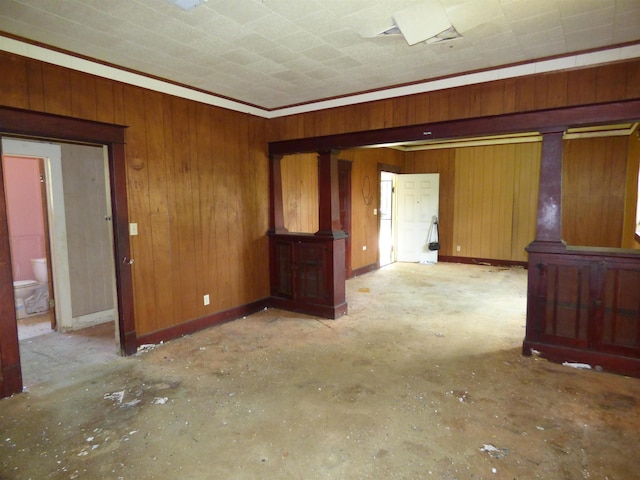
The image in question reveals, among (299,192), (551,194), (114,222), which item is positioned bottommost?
(114,222)

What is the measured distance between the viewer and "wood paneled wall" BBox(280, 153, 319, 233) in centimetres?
519

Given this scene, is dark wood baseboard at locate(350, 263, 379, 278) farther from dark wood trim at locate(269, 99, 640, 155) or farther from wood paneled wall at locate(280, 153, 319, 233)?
dark wood trim at locate(269, 99, 640, 155)

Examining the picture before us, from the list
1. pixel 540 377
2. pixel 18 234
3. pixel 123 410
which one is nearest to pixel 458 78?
pixel 540 377

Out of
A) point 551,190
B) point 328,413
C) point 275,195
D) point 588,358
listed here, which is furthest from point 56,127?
point 588,358

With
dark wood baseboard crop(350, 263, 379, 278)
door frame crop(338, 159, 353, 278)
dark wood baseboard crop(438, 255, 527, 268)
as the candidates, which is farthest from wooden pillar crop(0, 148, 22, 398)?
dark wood baseboard crop(438, 255, 527, 268)

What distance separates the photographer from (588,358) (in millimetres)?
3025

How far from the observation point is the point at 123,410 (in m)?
2.47

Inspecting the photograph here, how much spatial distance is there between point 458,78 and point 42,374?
4.40 meters

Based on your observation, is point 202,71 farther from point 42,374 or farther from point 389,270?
point 389,270

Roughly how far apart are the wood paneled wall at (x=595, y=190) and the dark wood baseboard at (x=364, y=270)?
3502mm

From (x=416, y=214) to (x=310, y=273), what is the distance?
4.17 m

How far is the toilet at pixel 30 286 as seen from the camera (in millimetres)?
4473

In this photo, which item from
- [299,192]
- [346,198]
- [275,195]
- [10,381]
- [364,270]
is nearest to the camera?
[10,381]

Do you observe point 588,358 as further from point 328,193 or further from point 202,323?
point 202,323
